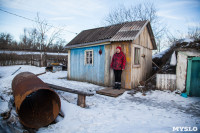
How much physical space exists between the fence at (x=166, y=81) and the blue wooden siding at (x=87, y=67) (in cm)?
337

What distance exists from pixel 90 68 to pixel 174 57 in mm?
5240

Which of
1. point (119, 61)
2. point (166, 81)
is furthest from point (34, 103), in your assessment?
point (166, 81)

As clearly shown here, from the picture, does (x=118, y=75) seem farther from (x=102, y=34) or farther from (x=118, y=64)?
(x=102, y=34)

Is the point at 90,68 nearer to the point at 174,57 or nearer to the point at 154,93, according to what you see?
the point at 154,93

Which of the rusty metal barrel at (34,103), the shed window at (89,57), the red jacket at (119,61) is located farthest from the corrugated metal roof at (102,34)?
the rusty metal barrel at (34,103)

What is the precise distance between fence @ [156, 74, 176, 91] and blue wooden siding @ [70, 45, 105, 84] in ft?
11.0

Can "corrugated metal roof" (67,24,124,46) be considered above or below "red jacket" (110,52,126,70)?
above

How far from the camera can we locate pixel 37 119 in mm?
3412

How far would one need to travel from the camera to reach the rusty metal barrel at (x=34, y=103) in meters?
2.94

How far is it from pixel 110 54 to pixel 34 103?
487 centimetres

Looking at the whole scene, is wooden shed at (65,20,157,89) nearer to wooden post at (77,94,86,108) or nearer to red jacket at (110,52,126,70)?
red jacket at (110,52,126,70)

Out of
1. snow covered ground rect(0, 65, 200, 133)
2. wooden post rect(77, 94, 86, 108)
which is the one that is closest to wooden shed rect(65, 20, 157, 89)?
snow covered ground rect(0, 65, 200, 133)

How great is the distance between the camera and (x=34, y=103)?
3980mm

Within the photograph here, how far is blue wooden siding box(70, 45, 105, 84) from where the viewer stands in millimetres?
8070
